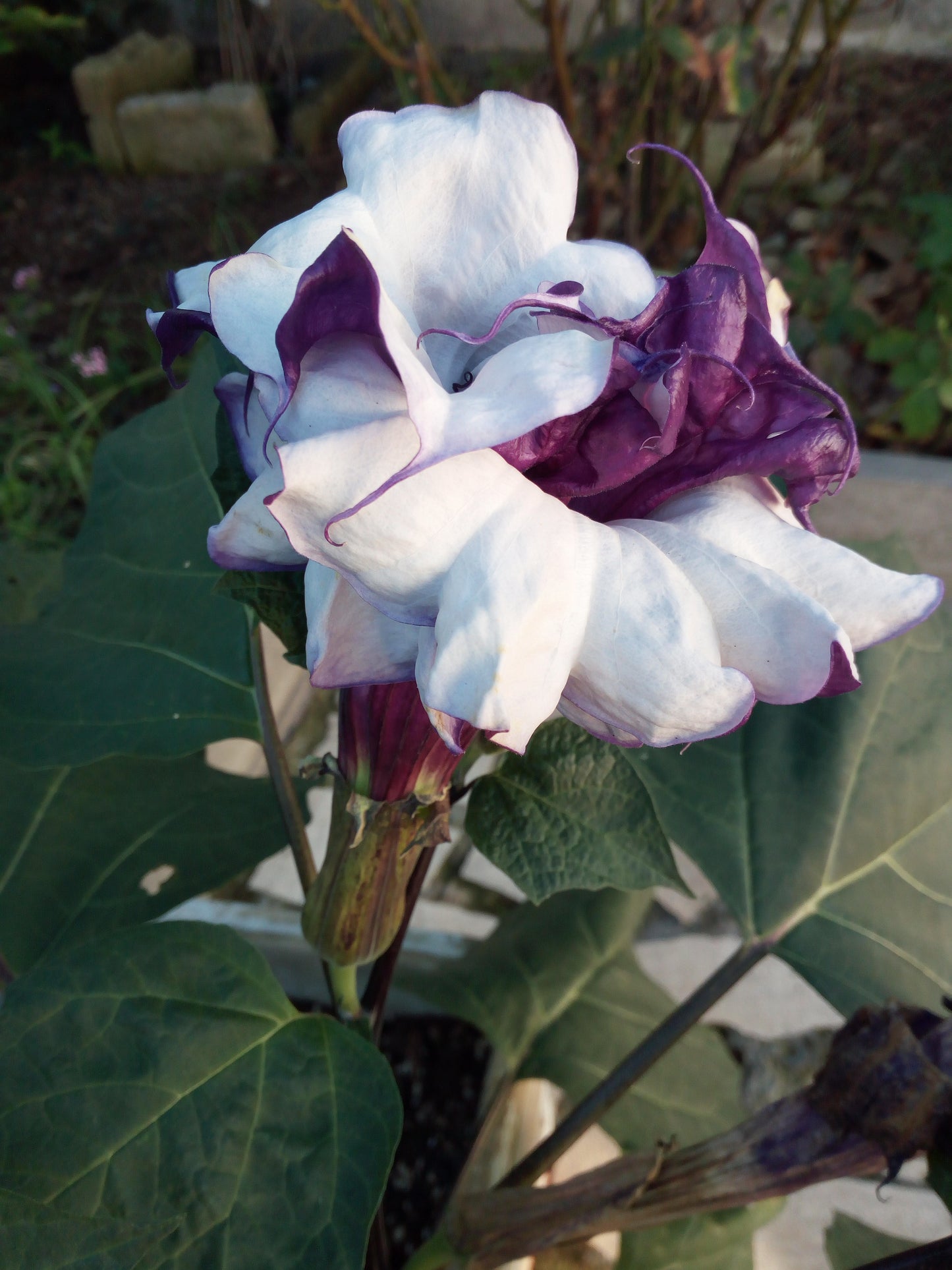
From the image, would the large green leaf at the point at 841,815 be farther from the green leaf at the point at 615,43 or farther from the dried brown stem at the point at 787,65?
the dried brown stem at the point at 787,65

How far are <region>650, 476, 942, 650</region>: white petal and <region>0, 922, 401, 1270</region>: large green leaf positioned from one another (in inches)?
8.9

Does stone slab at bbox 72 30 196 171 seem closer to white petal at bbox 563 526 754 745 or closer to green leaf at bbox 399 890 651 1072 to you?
green leaf at bbox 399 890 651 1072

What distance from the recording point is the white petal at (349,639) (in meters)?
0.23

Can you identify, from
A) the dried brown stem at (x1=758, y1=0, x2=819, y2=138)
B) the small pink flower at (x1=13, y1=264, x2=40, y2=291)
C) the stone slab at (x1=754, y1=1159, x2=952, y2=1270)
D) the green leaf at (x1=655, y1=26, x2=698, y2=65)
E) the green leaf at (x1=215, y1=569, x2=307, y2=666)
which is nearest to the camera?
the green leaf at (x1=215, y1=569, x2=307, y2=666)

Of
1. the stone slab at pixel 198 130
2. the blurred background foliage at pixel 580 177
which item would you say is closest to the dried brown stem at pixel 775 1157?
the blurred background foliage at pixel 580 177

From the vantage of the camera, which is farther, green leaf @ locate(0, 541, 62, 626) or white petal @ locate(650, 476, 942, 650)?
green leaf @ locate(0, 541, 62, 626)

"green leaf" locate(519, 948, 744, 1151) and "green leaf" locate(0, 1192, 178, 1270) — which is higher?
"green leaf" locate(0, 1192, 178, 1270)

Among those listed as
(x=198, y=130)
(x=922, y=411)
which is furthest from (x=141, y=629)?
(x=198, y=130)

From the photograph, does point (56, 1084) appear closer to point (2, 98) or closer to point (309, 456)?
point (309, 456)

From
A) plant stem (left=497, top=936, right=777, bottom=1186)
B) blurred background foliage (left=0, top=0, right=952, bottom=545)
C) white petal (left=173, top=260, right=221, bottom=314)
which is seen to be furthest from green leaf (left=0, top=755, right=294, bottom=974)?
blurred background foliage (left=0, top=0, right=952, bottom=545)

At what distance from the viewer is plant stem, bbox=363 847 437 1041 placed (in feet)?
1.24

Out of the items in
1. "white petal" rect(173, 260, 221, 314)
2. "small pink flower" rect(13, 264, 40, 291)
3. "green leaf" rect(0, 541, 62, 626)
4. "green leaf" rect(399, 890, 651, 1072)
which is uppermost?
"white petal" rect(173, 260, 221, 314)

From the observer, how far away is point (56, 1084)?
1.08 ft

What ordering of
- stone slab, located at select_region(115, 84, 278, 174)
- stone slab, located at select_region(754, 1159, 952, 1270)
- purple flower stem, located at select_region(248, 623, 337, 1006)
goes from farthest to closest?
stone slab, located at select_region(115, 84, 278, 174), stone slab, located at select_region(754, 1159, 952, 1270), purple flower stem, located at select_region(248, 623, 337, 1006)
